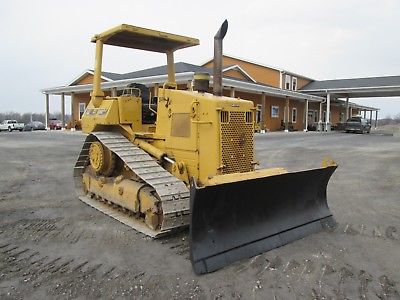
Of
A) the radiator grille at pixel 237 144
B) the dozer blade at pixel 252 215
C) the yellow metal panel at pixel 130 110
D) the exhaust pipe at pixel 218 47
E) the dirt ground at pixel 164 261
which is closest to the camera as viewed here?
the dirt ground at pixel 164 261

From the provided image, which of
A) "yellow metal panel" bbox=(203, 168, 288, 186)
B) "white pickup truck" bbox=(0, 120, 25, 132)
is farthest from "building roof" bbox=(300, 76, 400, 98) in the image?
"yellow metal panel" bbox=(203, 168, 288, 186)

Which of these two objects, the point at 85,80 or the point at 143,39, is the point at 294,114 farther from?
the point at 143,39

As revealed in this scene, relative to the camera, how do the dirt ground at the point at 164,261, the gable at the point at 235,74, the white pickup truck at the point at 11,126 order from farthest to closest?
the white pickup truck at the point at 11,126, the gable at the point at 235,74, the dirt ground at the point at 164,261

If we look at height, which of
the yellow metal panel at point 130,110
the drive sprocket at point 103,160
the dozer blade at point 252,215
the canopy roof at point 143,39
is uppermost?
the canopy roof at point 143,39

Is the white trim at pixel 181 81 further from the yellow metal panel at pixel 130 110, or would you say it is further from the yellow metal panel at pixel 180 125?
the yellow metal panel at pixel 180 125

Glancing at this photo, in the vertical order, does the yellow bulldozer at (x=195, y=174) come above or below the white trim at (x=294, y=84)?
below

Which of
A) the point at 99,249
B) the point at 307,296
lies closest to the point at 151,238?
the point at 99,249

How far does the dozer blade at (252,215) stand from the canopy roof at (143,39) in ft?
10.7

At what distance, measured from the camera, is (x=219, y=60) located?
5.25 metres

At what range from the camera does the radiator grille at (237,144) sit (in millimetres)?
5027

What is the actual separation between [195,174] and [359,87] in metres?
31.3

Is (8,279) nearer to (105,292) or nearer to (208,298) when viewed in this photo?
(105,292)

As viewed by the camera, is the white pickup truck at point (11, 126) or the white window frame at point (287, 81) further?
the white pickup truck at point (11, 126)

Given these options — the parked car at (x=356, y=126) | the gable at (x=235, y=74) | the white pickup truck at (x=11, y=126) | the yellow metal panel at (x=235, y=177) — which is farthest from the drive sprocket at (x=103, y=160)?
the white pickup truck at (x=11, y=126)
